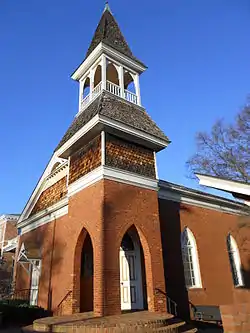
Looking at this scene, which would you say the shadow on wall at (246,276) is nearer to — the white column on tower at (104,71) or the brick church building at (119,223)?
the brick church building at (119,223)

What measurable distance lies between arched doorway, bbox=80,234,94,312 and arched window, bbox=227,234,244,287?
7.98 metres

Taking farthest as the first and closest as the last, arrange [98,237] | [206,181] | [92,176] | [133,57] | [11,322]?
[133,57] → [11,322] → [92,176] → [98,237] → [206,181]

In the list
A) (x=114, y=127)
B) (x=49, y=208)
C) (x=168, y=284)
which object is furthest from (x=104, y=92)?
(x=168, y=284)

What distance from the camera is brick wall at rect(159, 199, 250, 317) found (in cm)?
1219

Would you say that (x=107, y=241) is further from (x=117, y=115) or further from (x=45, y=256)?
(x=45, y=256)

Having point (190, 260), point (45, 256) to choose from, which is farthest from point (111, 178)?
point (45, 256)

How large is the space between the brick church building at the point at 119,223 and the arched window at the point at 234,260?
2.3 inches

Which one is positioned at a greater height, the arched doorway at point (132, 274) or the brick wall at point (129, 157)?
the brick wall at point (129, 157)

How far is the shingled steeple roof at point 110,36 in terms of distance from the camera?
13.7 m

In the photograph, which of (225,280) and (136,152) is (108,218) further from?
(225,280)

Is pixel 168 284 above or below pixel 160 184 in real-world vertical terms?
below

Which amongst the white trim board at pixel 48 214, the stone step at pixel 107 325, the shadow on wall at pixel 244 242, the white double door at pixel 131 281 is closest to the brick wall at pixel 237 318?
the stone step at pixel 107 325

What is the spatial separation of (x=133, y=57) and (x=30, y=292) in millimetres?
13148

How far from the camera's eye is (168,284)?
464 inches
